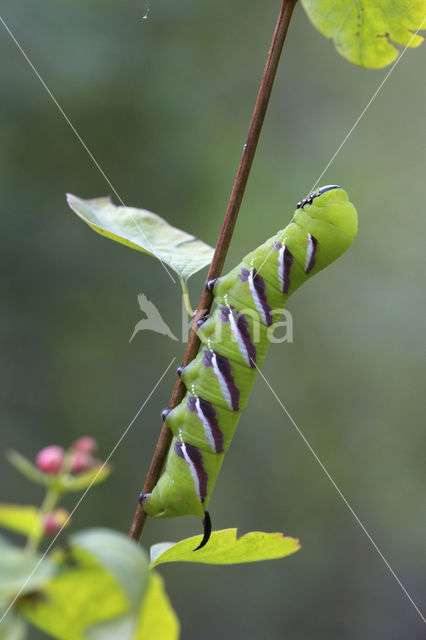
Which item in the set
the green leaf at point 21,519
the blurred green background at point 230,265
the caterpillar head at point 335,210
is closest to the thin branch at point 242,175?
the green leaf at point 21,519

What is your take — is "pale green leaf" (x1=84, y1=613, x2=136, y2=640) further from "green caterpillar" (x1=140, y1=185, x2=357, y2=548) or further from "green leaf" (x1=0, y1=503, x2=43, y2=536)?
"green caterpillar" (x1=140, y1=185, x2=357, y2=548)

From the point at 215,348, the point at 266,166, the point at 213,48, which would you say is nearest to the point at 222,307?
the point at 215,348

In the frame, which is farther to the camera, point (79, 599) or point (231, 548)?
point (231, 548)

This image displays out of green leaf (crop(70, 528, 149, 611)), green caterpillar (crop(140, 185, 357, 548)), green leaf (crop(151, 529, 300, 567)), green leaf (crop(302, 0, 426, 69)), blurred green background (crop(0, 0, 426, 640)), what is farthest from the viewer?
blurred green background (crop(0, 0, 426, 640))

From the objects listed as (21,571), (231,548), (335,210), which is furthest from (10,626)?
(335,210)

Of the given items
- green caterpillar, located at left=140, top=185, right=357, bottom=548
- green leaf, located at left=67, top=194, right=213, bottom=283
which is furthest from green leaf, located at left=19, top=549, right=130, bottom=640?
green caterpillar, located at left=140, top=185, right=357, bottom=548

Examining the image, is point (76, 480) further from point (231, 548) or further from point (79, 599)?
point (231, 548)

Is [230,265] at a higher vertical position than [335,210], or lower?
lower
